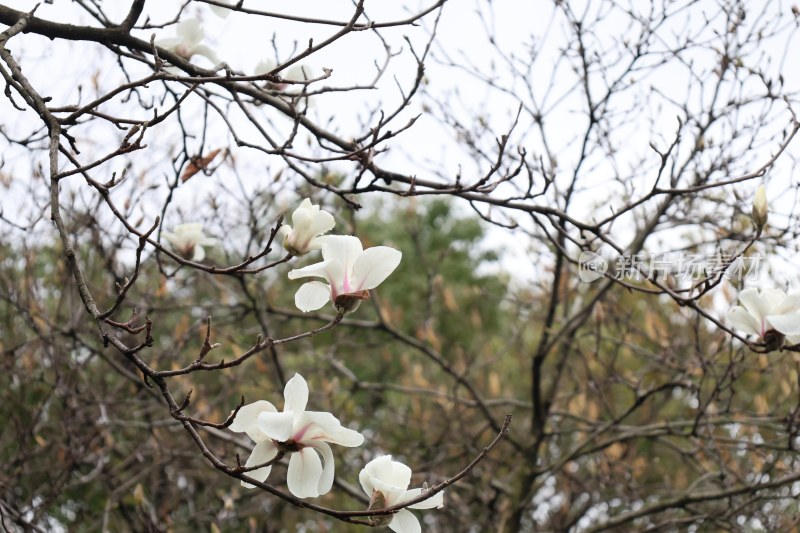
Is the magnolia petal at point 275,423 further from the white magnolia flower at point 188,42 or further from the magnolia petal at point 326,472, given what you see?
the white magnolia flower at point 188,42

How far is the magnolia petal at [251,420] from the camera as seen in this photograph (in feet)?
4.16

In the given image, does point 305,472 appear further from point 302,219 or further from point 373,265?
point 302,219

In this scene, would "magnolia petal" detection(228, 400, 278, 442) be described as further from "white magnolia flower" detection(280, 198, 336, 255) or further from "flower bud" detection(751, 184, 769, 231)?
"flower bud" detection(751, 184, 769, 231)

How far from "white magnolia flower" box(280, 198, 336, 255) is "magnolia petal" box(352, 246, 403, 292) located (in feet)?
0.58

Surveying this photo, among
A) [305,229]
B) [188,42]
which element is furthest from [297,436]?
[188,42]

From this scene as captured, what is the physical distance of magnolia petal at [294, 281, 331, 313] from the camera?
4.80 feet

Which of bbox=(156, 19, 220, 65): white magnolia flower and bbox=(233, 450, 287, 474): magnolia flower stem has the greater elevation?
bbox=(156, 19, 220, 65): white magnolia flower

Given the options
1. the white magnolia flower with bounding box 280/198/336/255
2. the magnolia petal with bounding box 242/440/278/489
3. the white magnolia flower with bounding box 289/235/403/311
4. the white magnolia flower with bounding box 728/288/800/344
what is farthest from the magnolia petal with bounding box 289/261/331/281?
the white magnolia flower with bounding box 728/288/800/344

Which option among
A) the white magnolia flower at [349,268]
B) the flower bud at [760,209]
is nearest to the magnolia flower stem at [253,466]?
the white magnolia flower at [349,268]

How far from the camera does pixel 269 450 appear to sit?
1.28 meters

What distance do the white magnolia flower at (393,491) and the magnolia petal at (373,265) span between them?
0.29m

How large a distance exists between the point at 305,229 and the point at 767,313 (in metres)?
0.95

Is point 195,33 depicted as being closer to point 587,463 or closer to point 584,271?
point 584,271

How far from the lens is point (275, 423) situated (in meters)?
1.22
